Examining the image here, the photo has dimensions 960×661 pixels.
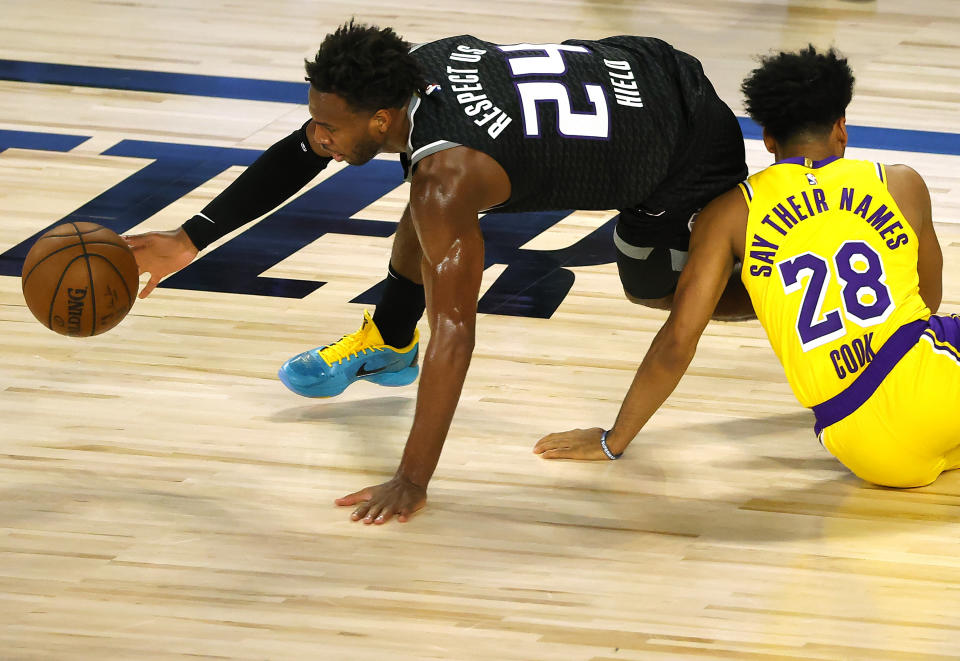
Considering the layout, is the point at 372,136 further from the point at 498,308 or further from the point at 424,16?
the point at 424,16

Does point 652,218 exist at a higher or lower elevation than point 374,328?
higher

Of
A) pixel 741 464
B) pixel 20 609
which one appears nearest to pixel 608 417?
pixel 741 464

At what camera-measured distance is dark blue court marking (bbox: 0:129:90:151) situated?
474 centimetres

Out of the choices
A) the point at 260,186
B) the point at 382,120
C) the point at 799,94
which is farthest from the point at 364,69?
the point at 799,94

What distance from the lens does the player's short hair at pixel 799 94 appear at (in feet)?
8.51

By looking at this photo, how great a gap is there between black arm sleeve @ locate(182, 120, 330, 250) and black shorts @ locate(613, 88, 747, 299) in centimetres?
70

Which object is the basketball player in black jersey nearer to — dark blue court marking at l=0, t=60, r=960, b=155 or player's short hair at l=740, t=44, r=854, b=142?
player's short hair at l=740, t=44, r=854, b=142

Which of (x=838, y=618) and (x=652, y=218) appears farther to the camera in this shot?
(x=652, y=218)

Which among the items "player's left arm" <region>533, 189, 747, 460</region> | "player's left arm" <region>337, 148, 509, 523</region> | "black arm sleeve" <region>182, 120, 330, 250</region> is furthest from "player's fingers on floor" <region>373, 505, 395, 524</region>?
"black arm sleeve" <region>182, 120, 330, 250</region>

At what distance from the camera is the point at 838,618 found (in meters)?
2.21

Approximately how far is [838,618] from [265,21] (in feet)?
17.1

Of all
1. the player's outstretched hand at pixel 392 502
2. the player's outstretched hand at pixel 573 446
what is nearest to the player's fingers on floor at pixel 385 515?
the player's outstretched hand at pixel 392 502

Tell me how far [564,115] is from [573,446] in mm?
698

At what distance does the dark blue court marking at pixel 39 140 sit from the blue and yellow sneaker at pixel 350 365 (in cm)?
211
